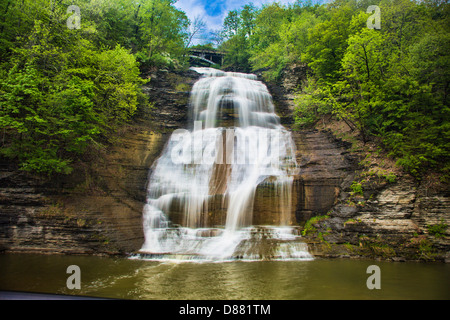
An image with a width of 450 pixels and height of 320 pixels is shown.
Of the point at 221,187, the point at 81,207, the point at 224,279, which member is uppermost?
the point at 221,187

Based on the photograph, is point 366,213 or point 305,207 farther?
point 305,207

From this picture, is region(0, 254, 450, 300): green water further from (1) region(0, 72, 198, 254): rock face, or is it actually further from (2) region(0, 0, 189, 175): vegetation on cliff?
(2) region(0, 0, 189, 175): vegetation on cliff

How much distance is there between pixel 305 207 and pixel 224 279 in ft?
22.1

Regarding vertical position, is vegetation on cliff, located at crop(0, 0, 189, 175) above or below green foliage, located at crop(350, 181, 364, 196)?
above

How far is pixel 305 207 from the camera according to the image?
1320cm

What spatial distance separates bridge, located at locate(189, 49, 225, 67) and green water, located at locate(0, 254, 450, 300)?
105ft

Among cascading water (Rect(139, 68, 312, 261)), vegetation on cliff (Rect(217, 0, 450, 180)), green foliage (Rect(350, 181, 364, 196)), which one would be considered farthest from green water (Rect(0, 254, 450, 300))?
vegetation on cliff (Rect(217, 0, 450, 180))

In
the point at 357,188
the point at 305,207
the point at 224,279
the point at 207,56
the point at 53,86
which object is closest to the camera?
the point at 224,279

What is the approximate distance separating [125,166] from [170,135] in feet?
14.2

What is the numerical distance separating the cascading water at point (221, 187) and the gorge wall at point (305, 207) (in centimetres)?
69

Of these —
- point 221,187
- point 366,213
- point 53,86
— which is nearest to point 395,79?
point 366,213

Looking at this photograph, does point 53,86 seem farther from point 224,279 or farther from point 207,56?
point 207,56

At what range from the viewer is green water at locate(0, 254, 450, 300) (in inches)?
263
